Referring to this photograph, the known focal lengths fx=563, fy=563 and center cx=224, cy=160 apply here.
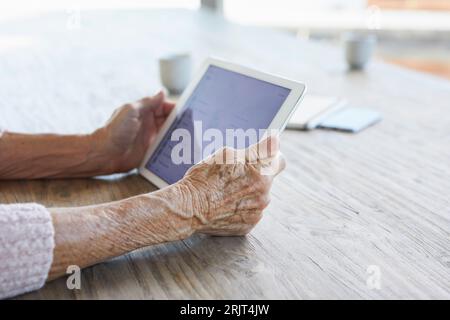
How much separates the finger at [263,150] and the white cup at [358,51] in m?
1.24

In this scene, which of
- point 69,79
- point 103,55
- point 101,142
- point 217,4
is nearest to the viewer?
point 101,142

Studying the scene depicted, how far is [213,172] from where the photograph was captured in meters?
0.85

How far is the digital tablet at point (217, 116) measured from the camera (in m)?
0.94

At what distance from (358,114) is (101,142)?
0.71 m

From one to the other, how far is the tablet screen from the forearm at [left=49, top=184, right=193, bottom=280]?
0.59ft

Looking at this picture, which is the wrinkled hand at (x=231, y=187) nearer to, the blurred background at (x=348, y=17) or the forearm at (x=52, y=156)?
the forearm at (x=52, y=156)

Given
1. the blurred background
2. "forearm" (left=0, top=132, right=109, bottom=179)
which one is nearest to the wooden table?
"forearm" (left=0, top=132, right=109, bottom=179)

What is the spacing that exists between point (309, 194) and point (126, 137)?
384 mm

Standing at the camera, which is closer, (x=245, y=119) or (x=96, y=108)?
(x=245, y=119)

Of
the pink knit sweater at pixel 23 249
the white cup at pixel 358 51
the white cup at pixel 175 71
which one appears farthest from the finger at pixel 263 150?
the white cup at pixel 358 51

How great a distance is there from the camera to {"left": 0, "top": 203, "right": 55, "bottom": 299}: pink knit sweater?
72 cm

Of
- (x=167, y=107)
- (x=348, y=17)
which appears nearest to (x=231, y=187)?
(x=167, y=107)

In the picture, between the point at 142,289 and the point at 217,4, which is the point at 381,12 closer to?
the point at 217,4

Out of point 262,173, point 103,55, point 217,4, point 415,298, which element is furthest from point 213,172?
point 217,4
